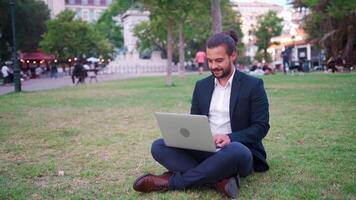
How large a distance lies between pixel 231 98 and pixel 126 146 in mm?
2770

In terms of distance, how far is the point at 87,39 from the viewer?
53562 millimetres

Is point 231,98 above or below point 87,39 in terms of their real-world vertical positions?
below

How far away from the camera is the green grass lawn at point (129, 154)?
13.7 feet

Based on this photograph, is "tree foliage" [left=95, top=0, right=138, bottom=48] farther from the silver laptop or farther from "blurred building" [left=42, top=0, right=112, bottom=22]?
the silver laptop

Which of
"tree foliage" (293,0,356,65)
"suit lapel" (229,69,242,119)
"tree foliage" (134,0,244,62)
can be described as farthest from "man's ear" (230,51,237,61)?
"tree foliage" (134,0,244,62)

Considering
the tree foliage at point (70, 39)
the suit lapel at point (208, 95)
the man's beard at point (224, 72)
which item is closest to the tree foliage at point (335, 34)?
the tree foliage at point (70, 39)

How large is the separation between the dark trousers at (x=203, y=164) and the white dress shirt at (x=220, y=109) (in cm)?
36

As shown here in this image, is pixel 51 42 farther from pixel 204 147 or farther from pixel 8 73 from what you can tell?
pixel 204 147

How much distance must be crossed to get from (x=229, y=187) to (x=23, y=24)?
4178cm

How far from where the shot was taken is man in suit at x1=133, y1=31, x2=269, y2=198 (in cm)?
386

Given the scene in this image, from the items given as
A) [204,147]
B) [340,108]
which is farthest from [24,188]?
[340,108]

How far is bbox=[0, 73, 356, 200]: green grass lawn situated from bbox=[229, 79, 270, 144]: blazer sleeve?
1.62 feet

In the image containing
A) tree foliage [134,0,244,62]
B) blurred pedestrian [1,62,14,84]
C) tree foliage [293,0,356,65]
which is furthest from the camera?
tree foliage [134,0,244,62]

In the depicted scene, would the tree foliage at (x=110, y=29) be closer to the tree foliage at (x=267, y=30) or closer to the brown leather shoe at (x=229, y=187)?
the tree foliage at (x=267, y=30)
